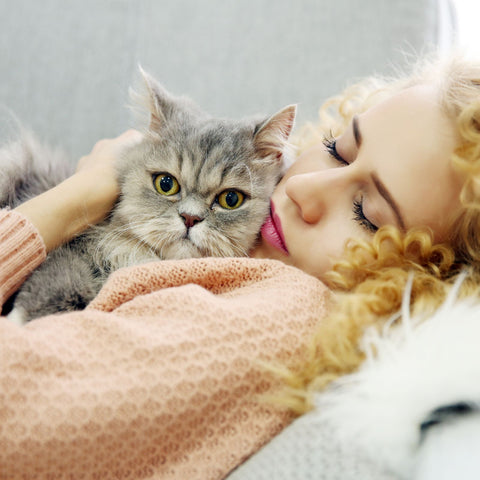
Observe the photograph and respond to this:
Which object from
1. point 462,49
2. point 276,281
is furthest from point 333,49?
point 276,281

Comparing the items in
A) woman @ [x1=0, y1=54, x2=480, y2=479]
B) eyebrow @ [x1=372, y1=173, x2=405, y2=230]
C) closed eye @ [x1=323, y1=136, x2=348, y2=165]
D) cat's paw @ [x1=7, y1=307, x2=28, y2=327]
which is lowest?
cat's paw @ [x1=7, y1=307, x2=28, y2=327]

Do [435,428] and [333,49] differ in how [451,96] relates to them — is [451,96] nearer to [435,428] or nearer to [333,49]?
[435,428]

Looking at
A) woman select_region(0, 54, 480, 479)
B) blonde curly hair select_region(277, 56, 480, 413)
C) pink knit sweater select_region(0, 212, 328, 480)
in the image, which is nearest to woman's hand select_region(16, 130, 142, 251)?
woman select_region(0, 54, 480, 479)

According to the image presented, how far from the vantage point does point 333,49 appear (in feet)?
5.80

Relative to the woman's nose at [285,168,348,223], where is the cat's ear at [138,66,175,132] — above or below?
above

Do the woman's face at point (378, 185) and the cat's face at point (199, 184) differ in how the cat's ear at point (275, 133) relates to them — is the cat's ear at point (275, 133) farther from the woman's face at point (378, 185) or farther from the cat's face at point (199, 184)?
the woman's face at point (378, 185)

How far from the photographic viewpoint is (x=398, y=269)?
825 mm

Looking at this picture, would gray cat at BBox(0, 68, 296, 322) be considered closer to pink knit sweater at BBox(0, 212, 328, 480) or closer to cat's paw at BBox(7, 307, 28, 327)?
cat's paw at BBox(7, 307, 28, 327)

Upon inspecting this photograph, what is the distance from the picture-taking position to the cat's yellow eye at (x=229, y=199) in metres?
1.17

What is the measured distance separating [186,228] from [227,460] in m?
0.58

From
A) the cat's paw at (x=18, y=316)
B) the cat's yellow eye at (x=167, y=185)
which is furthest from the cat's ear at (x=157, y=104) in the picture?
the cat's paw at (x=18, y=316)

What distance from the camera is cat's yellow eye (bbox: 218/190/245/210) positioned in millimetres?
1168

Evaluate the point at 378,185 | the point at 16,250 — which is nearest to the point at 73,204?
the point at 16,250

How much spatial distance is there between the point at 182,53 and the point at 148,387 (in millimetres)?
1585
